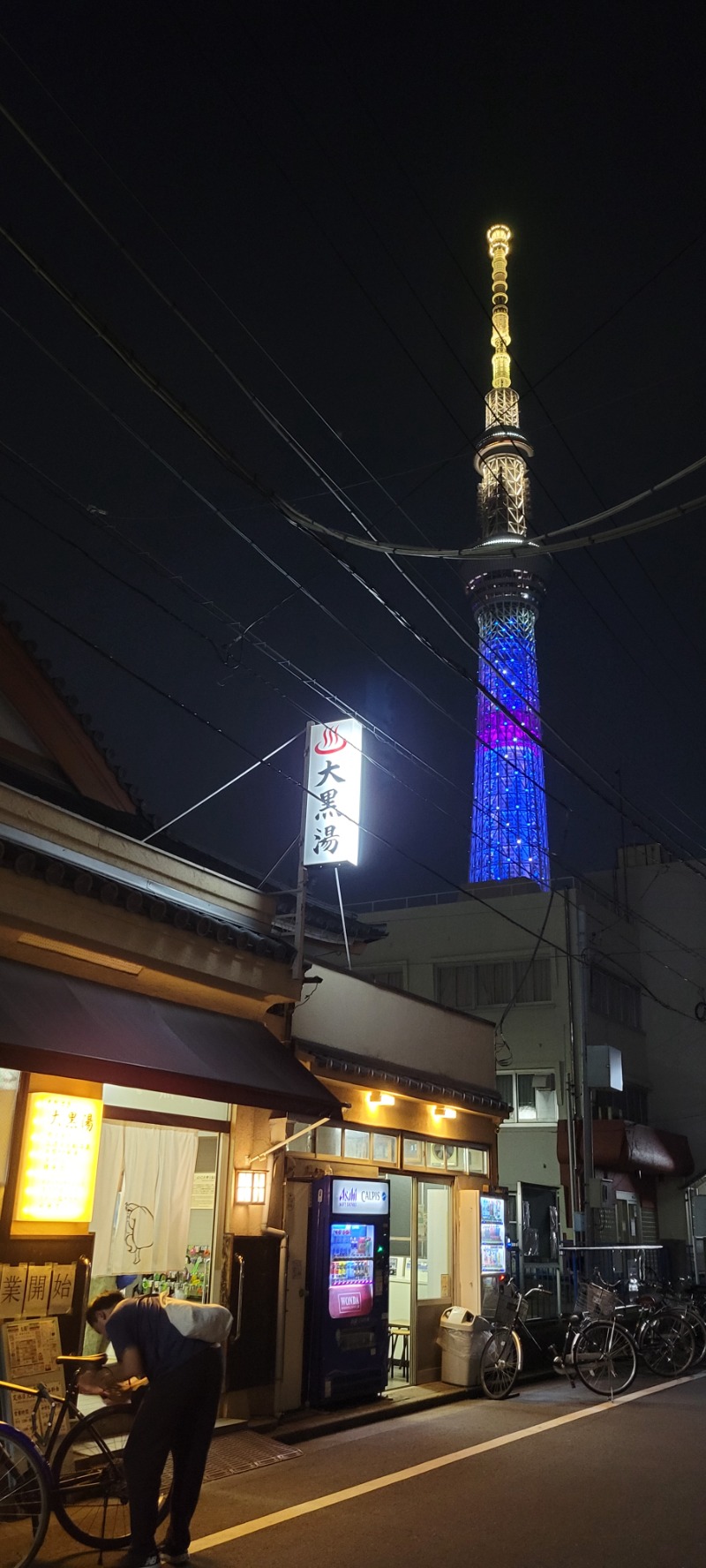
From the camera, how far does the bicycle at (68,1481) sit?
6.32 meters

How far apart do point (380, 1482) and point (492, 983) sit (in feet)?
77.9

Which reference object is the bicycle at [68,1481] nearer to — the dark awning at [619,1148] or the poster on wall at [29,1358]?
the poster on wall at [29,1358]

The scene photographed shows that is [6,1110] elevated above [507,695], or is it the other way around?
[507,695]

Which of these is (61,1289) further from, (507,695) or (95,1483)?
(507,695)

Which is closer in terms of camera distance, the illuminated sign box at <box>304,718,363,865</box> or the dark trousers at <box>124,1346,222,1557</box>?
the dark trousers at <box>124,1346,222,1557</box>

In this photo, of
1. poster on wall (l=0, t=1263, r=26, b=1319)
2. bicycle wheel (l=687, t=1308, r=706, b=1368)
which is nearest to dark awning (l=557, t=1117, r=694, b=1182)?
bicycle wheel (l=687, t=1308, r=706, b=1368)

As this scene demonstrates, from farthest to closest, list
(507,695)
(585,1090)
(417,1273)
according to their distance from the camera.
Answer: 1. (507,695)
2. (585,1090)
3. (417,1273)

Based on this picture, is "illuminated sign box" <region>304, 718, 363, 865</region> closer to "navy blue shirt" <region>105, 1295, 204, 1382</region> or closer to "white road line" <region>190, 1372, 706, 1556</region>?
"white road line" <region>190, 1372, 706, 1556</region>

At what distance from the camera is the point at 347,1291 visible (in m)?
13.0

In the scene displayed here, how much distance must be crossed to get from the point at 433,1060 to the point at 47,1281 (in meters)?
8.37

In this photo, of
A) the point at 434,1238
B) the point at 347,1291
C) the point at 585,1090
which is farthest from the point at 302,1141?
the point at 585,1090

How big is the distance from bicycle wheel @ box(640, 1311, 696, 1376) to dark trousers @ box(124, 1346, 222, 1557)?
37.2 feet

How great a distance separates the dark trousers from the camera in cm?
652

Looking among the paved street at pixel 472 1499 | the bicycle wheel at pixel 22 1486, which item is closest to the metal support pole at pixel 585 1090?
the paved street at pixel 472 1499
